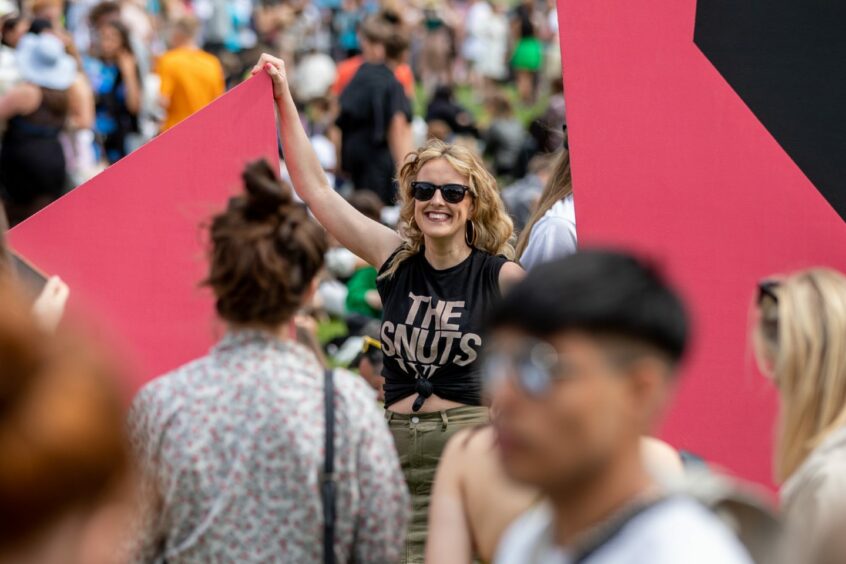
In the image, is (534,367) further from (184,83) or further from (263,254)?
(184,83)

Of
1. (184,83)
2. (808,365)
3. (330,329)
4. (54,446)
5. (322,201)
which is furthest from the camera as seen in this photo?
(184,83)

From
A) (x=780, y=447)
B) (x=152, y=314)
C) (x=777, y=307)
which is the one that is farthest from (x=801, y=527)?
(x=152, y=314)

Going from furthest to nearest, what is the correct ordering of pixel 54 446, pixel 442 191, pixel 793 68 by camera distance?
pixel 442 191 → pixel 793 68 → pixel 54 446

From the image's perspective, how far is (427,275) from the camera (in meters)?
4.31

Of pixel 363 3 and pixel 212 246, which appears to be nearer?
pixel 212 246

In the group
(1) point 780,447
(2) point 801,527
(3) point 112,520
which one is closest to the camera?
(3) point 112,520

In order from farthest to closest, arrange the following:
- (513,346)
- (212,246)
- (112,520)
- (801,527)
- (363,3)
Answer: (363,3) < (212,246) < (801,527) < (513,346) < (112,520)

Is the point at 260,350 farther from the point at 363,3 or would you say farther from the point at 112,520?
the point at 363,3

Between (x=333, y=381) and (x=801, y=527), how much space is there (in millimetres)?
972

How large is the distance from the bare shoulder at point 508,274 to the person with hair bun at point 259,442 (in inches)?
57.2

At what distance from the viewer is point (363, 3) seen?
58.6 ft

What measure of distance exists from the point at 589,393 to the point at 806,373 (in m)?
1.02

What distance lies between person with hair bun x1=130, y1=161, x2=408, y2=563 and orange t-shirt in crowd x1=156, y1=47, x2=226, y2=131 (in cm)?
817

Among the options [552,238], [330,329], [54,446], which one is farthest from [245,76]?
[54,446]
